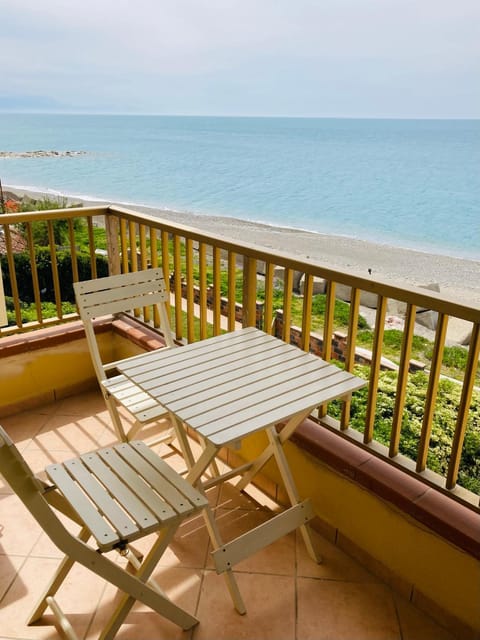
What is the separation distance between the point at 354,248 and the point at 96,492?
2328cm

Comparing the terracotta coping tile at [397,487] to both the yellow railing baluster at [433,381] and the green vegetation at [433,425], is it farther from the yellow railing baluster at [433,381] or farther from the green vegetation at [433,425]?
the green vegetation at [433,425]

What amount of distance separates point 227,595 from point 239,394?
910 mm

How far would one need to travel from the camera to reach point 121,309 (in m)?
3.22

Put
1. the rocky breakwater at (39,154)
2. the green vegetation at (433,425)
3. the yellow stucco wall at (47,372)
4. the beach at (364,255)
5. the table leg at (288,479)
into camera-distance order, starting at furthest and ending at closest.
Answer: the rocky breakwater at (39,154) < the beach at (364,255) < the yellow stucco wall at (47,372) < the green vegetation at (433,425) < the table leg at (288,479)

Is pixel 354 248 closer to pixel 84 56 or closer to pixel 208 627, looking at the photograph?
pixel 208 627

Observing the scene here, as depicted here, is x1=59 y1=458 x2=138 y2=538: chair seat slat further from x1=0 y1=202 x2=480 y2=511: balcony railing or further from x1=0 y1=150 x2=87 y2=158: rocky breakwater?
x1=0 y1=150 x2=87 y2=158: rocky breakwater

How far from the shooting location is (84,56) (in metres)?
67.3

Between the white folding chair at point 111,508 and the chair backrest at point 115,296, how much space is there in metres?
1.05

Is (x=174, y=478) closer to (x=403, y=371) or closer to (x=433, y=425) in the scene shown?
(x=403, y=371)

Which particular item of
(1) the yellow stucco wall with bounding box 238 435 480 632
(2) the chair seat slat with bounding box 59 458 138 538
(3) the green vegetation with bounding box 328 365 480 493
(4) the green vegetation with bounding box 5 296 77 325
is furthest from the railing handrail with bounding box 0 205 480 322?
(4) the green vegetation with bounding box 5 296 77 325

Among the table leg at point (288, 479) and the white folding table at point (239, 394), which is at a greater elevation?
the white folding table at point (239, 394)

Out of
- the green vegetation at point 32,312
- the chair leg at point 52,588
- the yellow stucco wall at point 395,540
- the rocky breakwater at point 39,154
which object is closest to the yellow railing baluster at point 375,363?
the yellow stucco wall at point 395,540

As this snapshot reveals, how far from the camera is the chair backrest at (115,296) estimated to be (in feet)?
10.2

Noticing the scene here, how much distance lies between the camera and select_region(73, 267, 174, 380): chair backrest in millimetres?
3098
